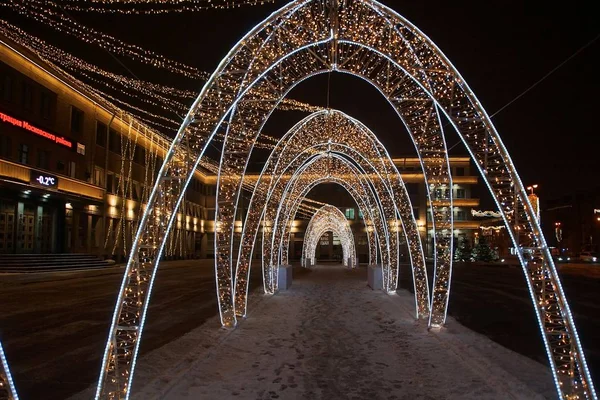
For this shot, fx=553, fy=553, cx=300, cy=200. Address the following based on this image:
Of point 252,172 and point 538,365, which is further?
point 252,172

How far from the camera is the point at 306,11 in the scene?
301 inches

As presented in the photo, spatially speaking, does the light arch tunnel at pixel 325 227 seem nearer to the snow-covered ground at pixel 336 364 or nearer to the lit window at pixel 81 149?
the lit window at pixel 81 149

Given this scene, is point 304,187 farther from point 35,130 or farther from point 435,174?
point 35,130

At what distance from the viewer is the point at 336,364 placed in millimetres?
8281

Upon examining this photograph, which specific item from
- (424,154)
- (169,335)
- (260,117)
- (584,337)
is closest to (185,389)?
(169,335)

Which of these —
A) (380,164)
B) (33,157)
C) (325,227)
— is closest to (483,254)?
(325,227)

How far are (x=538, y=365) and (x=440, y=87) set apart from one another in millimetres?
4336

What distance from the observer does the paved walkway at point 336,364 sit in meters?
6.78

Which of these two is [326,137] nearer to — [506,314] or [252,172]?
[506,314]

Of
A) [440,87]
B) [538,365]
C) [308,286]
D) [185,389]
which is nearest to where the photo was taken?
[185,389]

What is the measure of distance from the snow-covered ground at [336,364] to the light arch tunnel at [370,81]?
81cm

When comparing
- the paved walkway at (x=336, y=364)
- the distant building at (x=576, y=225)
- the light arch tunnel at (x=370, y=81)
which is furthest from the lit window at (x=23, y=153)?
the distant building at (x=576, y=225)

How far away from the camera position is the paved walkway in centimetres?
678

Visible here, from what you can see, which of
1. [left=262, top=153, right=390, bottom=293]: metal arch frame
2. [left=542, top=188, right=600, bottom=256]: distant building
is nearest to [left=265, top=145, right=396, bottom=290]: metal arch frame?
[left=262, top=153, right=390, bottom=293]: metal arch frame
